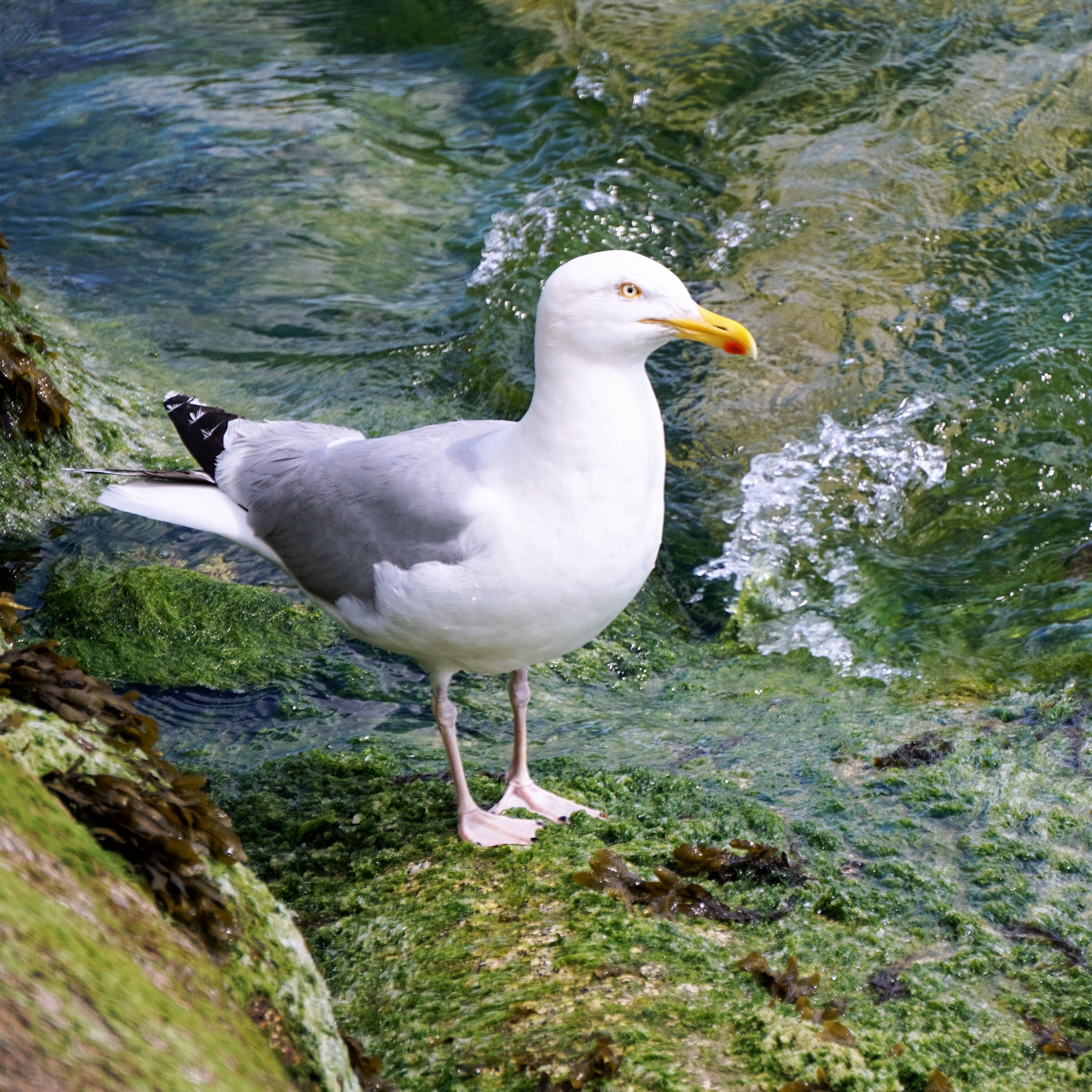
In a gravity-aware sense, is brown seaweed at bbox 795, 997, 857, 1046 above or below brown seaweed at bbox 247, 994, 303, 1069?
below

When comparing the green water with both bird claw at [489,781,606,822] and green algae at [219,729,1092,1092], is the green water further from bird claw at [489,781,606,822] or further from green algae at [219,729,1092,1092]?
bird claw at [489,781,606,822]

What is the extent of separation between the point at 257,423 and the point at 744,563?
265 centimetres

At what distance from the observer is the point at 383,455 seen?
162 inches

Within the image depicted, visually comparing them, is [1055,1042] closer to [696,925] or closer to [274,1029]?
[696,925]

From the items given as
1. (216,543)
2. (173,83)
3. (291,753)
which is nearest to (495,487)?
(291,753)

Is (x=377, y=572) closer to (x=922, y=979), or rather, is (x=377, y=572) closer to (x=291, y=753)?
(x=291, y=753)

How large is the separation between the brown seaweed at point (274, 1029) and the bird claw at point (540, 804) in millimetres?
1790

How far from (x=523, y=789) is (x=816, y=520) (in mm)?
2856

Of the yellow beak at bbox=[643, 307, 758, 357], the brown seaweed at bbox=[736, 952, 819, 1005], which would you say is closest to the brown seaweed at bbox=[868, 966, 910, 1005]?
the brown seaweed at bbox=[736, 952, 819, 1005]

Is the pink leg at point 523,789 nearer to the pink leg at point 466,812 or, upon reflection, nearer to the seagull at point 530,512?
the seagull at point 530,512

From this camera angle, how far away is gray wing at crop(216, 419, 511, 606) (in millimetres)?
3803

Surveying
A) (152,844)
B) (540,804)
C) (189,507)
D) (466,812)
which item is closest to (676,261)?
(189,507)

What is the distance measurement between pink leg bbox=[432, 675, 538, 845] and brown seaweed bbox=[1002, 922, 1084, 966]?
146 centimetres

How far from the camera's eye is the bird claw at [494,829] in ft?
12.7
